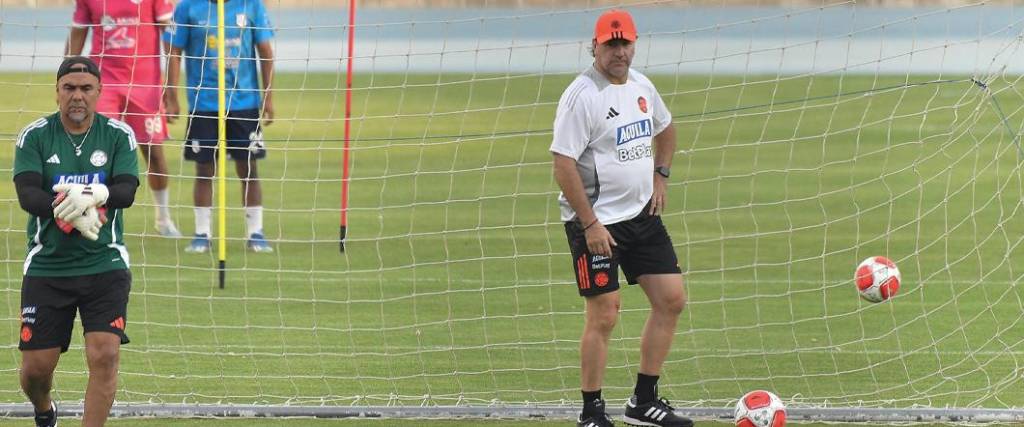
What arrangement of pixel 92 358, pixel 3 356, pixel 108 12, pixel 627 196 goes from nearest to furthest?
pixel 92 358
pixel 627 196
pixel 3 356
pixel 108 12

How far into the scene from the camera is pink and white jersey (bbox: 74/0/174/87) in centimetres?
1212

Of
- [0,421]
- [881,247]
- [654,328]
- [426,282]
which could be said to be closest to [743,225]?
[881,247]

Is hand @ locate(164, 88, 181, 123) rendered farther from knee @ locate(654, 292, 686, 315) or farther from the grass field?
knee @ locate(654, 292, 686, 315)

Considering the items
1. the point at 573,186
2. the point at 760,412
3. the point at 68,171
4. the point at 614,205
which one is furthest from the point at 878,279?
the point at 68,171

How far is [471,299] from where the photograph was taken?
1092cm

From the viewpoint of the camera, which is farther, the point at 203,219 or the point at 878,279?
the point at 203,219

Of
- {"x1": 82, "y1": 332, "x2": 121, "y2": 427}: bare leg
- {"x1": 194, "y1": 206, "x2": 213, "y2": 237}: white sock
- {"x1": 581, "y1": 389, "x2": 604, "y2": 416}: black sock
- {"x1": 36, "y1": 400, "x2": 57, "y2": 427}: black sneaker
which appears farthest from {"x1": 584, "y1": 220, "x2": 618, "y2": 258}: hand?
{"x1": 194, "y1": 206, "x2": 213, "y2": 237}: white sock

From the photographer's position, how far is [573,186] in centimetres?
721

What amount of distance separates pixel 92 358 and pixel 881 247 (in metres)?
7.94

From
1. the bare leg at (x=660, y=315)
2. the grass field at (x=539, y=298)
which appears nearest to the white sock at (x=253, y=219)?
the grass field at (x=539, y=298)

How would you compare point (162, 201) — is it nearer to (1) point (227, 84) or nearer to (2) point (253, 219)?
(2) point (253, 219)

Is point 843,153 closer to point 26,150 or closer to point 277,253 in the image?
point 277,253

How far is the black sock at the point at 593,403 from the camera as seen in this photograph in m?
7.42

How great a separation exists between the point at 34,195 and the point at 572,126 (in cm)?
237
